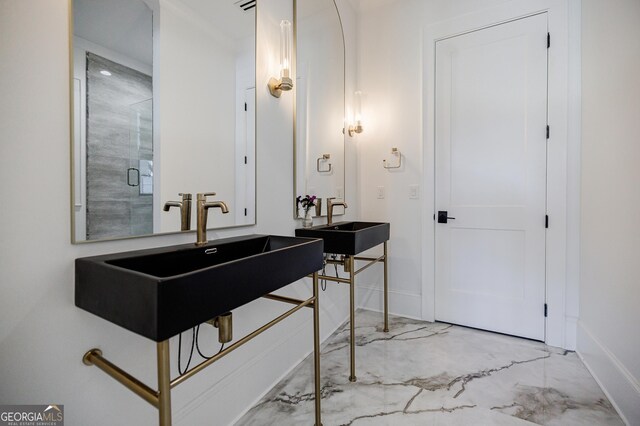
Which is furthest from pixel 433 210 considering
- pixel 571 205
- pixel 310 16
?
pixel 310 16

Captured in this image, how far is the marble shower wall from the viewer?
3.01 ft

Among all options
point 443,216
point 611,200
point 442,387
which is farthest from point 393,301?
point 611,200

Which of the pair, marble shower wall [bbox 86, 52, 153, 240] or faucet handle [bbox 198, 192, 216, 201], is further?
faucet handle [bbox 198, 192, 216, 201]

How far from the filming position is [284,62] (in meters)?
1.62

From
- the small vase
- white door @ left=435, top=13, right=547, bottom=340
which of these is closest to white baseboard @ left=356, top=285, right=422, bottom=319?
white door @ left=435, top=13, right=547, bottom=340

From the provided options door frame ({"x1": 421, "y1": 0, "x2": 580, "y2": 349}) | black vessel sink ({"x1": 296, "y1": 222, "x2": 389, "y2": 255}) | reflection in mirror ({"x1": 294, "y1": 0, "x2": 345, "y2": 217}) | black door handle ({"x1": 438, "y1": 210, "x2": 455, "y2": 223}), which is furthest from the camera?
black door handle ({"x1": 438, "y1": 210, "x2": 455, "y2": 223})

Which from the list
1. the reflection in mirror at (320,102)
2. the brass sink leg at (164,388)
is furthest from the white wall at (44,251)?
the reflection in mirror at (320,102)

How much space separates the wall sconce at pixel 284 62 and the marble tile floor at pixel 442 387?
1690 mm

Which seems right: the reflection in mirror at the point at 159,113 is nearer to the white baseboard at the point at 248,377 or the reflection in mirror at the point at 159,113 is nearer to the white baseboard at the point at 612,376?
the white baseboard at the point at 248,377

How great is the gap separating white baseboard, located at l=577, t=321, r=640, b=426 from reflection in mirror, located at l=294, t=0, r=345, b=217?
182 centimetres

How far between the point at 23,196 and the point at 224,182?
2.29ft

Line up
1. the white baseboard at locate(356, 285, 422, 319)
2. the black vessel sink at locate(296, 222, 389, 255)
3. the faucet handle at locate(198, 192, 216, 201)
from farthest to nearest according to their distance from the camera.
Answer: the white baseboard at locate(356, 285, 422, 319)
the black vessel sink at locate(296, 222, 389, 255)
the faucet handle at locate(198, 192, 216, 201)

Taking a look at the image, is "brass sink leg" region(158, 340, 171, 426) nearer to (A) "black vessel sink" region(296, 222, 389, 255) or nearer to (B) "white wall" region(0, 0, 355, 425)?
(B) "white wall" region(0, 0, 355, 425)

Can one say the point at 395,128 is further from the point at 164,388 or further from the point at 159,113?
the point at 164,388
